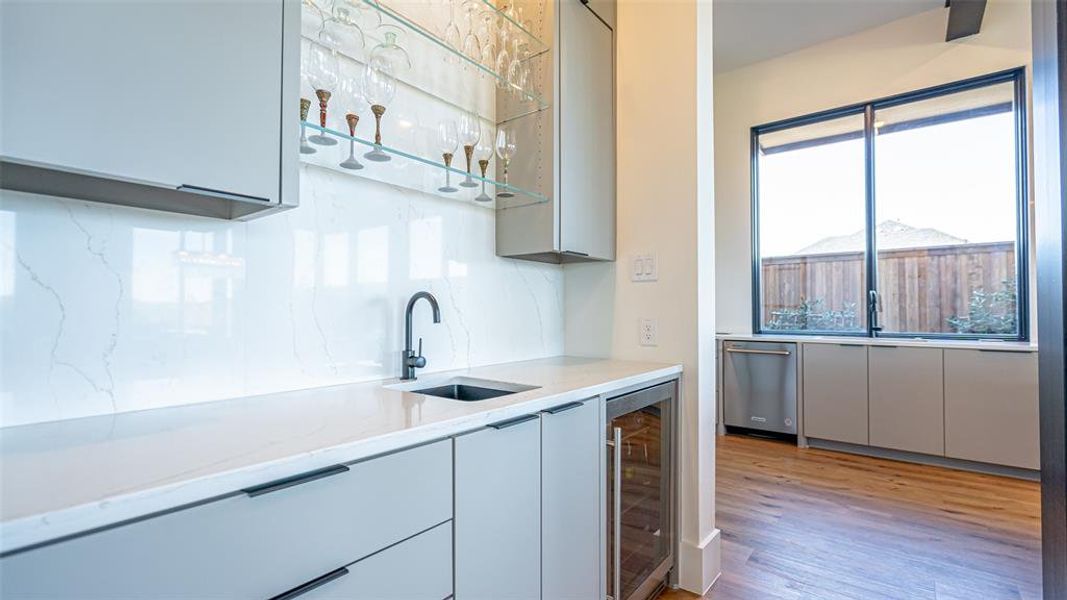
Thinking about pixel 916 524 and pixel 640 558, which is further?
pixel 916 524

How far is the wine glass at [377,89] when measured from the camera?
1.46 meters

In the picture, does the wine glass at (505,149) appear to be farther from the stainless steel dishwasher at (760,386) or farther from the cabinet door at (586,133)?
the stainless steel dishwasher at (760,386)

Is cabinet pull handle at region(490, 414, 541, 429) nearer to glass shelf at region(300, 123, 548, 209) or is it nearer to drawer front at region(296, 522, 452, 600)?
drawer front at region(296, 522, 452, 600)

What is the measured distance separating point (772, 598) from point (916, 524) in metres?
1.23

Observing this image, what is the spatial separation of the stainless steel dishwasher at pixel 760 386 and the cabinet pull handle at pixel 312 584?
394cm

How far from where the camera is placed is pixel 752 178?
15.0 feet

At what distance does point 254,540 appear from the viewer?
2.43 feet

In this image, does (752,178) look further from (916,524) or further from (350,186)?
(350,186)

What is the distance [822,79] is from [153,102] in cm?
490

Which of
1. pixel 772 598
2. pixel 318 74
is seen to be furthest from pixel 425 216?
pixel 772 598

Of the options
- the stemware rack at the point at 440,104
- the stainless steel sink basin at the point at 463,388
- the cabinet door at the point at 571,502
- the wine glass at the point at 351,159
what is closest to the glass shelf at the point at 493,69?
the stemware rack at the point at 440,104

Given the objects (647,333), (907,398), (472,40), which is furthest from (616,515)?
(907,398)

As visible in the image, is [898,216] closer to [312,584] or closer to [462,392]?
[462,392]

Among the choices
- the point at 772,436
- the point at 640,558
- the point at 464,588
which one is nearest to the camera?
the point at 464,588
